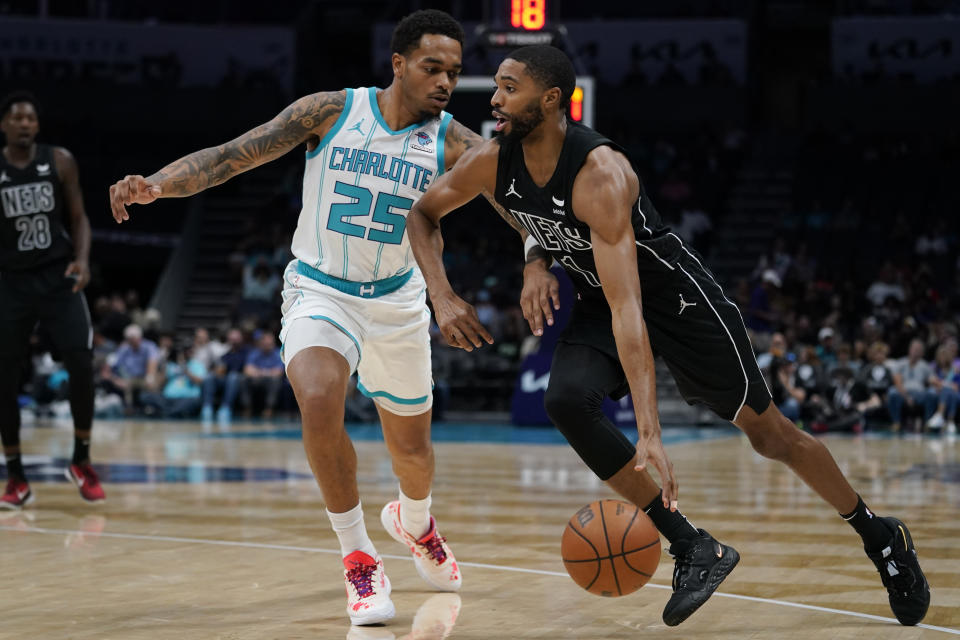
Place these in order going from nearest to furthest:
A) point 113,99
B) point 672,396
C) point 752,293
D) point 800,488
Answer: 1. point 800,488
2. point 672,396
3. point 752,293
4. point 113,99

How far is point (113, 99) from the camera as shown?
24641 mm

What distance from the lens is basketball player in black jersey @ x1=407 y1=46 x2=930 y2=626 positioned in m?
3.85

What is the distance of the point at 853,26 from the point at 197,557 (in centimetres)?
2065

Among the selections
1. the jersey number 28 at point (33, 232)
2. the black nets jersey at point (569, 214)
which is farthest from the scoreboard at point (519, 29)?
the black nets jersey at point (569, 214)

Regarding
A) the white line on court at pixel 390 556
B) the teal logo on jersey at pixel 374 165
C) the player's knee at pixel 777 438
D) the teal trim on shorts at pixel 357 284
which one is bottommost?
the white line on court at pixel 390 556

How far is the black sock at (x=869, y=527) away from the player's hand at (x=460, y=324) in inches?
56.9

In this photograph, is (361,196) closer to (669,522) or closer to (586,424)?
(586,424)

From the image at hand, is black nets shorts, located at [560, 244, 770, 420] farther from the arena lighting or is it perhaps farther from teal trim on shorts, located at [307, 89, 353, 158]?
the arena lighting

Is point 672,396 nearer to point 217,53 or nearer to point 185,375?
point 185,375

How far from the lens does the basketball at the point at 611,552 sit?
3.83 meters

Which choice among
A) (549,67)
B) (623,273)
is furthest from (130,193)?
(623,273)

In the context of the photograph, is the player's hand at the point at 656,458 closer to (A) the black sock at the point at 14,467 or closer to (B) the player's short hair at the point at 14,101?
(A) the black sock at the point at 14,467

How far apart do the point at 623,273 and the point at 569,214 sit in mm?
321

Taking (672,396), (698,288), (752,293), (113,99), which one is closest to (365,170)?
(698,288)
